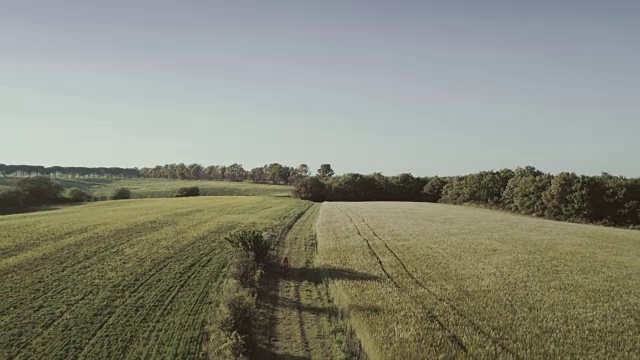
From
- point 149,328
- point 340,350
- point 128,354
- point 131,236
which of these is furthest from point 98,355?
point 131,236

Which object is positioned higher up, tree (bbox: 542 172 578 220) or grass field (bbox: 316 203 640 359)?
tree (bbox: 542 172 578 220)

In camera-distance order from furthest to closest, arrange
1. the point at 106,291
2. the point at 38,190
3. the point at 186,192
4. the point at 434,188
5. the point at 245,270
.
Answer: the point at 434,188
the point at 186,192
the point at 38,190
the point at 245,270
the point at 106,291

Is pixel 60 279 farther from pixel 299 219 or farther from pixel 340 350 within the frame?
pixel 299 219

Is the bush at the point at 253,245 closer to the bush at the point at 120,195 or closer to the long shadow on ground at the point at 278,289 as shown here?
the long shadow on ground at the point at 278,289

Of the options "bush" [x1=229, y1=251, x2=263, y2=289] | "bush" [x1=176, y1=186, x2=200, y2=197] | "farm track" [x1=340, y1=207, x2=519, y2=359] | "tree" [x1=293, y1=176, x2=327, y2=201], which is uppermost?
"tree" [x1=293, y1=176, x2=327, y2=201]

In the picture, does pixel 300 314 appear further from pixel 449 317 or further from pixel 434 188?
pixel 434 188

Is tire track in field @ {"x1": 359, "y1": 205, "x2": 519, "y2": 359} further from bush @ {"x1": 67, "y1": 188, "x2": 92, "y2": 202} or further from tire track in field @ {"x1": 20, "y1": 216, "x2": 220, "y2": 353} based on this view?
bush @ {"x1": 67, "y1": 188, "x2": 92, "y2": 202}

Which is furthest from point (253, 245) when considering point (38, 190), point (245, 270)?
point (38, 190)

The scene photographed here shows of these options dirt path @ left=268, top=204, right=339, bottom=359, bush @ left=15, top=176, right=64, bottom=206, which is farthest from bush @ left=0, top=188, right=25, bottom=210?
dirt path @ left=268, top=204, right=339, bottom=359
